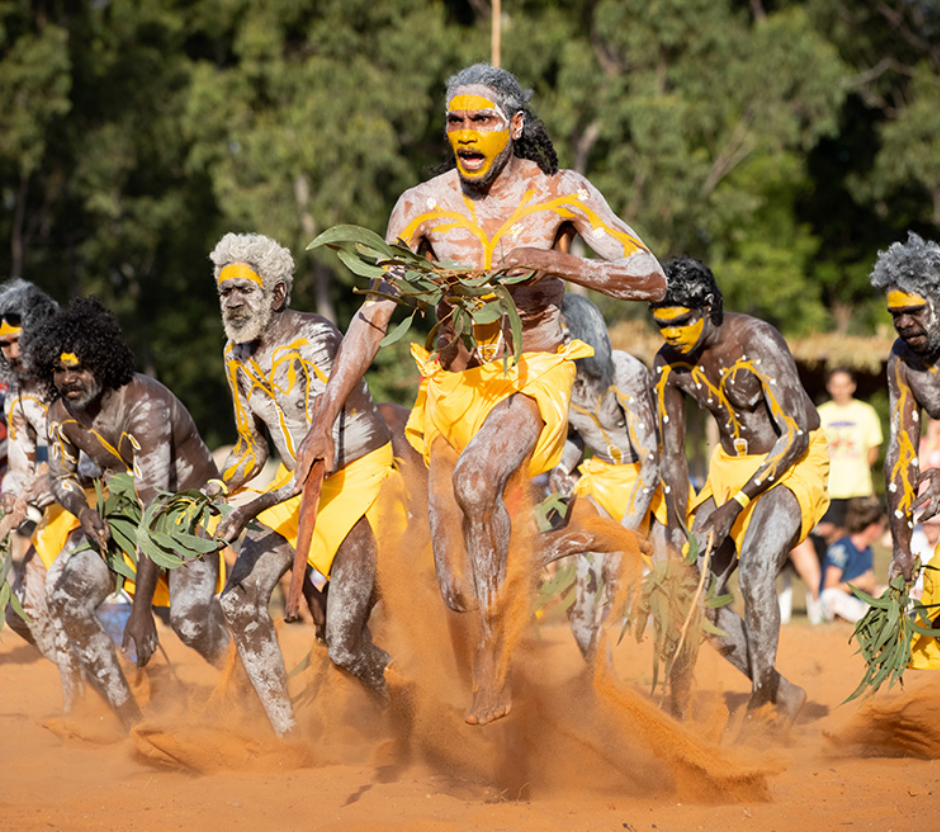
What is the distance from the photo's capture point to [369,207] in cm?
2248

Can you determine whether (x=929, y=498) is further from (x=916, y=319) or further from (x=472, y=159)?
(x=472, y=159)

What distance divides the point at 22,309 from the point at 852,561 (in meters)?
6.73

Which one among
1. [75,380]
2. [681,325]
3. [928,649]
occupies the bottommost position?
[928,649]

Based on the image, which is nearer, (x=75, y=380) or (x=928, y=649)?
(x=928, y=649)

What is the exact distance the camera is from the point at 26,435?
720cm

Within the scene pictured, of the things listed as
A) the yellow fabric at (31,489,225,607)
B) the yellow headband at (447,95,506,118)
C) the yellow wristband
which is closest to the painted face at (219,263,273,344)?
the yellow wristband

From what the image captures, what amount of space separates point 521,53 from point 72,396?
1802 cm

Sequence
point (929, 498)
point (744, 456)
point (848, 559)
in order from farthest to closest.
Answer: point (848, 559) < point (744, 456) < point (929, 498)

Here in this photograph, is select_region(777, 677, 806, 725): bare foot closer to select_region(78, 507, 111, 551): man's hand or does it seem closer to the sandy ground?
the sandy ground

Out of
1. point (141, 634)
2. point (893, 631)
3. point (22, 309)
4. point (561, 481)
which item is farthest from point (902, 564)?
point (22, 309)

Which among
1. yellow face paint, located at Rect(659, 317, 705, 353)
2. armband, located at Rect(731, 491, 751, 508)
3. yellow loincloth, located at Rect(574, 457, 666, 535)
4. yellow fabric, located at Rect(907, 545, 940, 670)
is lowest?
yellow fabric, located at Rect(907, 545, 940, 670)

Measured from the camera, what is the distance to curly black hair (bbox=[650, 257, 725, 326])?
6281 millimetres

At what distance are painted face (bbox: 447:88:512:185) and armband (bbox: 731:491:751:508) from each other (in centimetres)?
223

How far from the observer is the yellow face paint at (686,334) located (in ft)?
20.9
